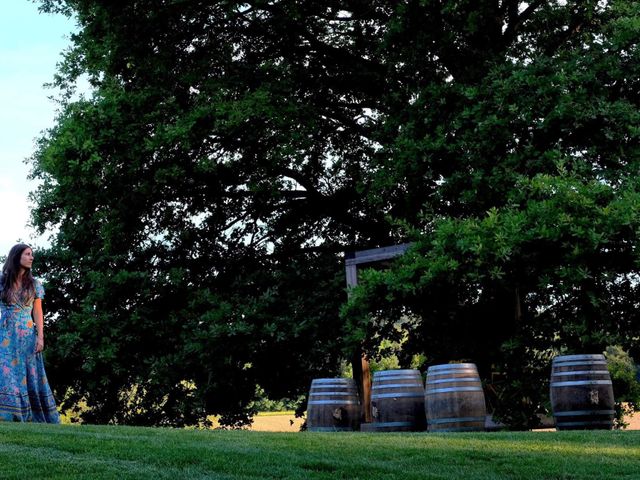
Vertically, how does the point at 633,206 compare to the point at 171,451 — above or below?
above

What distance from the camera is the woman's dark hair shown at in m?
12.3

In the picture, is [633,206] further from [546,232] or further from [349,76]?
[349,76]

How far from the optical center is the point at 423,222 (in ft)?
51.8

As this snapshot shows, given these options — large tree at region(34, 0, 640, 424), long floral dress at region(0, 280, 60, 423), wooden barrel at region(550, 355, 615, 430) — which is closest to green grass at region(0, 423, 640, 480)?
wooden barrel at region(550, 355, 615, 430)

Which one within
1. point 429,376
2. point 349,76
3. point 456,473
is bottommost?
point 456,473

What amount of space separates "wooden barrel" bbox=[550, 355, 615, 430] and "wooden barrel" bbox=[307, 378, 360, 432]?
9.02 ft

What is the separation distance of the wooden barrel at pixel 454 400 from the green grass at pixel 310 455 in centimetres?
148

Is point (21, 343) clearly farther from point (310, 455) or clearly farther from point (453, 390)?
point (310, 455)

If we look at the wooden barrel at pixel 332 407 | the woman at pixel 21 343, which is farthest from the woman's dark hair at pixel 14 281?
the wooden barrel at pixel 332 407

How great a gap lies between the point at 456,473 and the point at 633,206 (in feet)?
20.0

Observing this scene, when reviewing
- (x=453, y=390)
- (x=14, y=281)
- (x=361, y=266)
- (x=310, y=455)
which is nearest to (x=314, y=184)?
(x=361, y=266)

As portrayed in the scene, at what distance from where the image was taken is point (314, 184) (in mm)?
18875

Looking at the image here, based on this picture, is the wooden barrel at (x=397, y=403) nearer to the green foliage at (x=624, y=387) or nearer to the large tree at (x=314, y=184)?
the large tree at (x=314, y=184)

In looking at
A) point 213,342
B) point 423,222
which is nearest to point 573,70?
point 423,222
